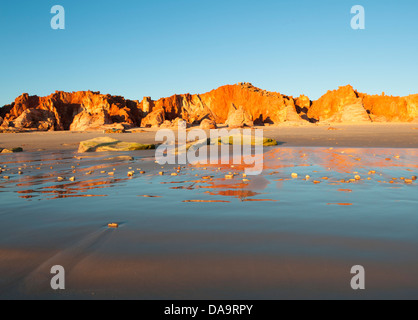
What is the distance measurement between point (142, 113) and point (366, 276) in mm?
111502

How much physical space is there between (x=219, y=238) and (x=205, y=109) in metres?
129

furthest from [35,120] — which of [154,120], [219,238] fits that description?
[219,238]

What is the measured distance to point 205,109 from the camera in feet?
427

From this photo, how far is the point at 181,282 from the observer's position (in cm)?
197

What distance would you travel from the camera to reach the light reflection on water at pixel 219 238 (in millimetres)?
1941

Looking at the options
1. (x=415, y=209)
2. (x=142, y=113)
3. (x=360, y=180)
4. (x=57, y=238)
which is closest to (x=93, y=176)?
(x=57, y=238)

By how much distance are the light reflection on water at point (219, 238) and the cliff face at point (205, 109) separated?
7267 cm

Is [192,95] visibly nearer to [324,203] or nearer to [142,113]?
[142,113]

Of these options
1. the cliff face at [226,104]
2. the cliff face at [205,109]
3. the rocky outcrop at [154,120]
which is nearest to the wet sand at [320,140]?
the cliff face at [205,109]

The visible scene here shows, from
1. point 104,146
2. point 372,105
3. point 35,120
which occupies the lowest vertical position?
point 104,146

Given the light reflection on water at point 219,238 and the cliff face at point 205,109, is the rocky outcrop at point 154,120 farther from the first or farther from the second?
the light reflection on water at point 219,238

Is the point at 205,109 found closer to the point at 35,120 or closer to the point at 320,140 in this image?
the point at 35,120
